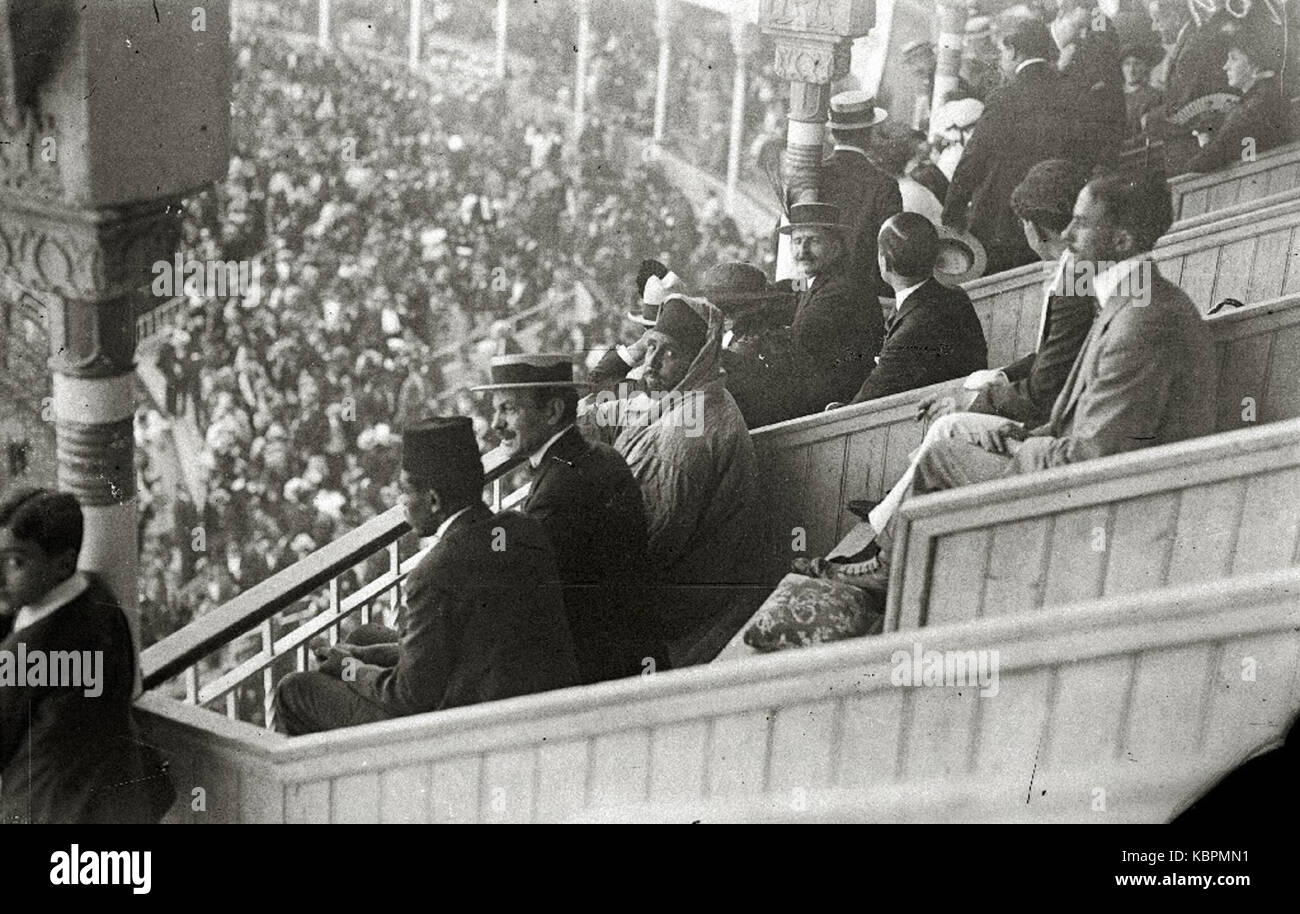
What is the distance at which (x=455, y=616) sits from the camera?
4.45 metres

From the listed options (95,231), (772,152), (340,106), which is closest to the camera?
(95,231)

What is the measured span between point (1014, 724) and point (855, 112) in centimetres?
179

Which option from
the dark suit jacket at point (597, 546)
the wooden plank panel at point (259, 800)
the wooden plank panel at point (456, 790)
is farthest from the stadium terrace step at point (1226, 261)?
the wooden plank panel at point (259, 800)

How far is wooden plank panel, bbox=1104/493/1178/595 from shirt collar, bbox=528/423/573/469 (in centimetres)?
151

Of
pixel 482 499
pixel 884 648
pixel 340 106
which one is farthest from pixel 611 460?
pixel 340 106

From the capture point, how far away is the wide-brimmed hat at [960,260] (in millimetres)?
4828

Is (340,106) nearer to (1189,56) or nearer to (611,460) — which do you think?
(611,460)

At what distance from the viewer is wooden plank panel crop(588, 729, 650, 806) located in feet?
14.5

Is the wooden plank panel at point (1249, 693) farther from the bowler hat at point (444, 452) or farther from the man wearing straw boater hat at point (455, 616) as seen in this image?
the bowler hat at point (444, 452)

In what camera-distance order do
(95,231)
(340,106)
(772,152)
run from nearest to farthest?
(95,231) < (340,106) < (772,152)

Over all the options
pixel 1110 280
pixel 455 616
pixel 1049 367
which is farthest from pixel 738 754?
pixel 1110 280

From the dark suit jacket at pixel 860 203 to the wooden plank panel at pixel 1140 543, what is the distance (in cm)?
100
